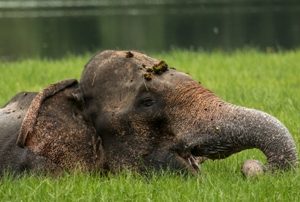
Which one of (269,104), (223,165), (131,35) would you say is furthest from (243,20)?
(223,165)

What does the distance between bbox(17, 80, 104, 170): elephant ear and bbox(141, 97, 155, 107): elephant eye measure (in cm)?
45

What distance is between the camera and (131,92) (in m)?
6.21

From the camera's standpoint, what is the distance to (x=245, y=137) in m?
5.86

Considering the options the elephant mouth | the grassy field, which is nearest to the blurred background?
the grassy field

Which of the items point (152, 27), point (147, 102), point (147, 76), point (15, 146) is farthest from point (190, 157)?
point (152, 27)

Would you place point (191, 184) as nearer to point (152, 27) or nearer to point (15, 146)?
point (15, 146)

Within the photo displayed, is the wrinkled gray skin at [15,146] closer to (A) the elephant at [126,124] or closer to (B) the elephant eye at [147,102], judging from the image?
(A) the elephant at [126,124]

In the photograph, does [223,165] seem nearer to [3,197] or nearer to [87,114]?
[87,114]

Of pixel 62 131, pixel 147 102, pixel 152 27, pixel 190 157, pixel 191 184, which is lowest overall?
pixel 152 27

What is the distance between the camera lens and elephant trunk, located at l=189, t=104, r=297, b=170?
5.79 meters

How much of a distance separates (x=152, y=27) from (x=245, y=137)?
3187cm

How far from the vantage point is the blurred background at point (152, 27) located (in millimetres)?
27670

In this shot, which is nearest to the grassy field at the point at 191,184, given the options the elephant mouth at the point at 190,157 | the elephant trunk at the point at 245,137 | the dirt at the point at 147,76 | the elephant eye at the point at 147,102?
the elephant mouth at the point at 190,157

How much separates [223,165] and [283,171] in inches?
47.4
